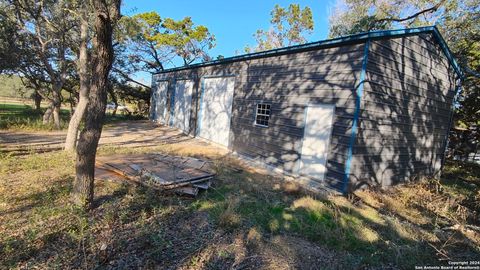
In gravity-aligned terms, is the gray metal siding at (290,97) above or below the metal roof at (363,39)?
below

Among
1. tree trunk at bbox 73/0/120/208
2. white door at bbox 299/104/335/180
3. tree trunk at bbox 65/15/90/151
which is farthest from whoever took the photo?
tree trunk at bbox 65/15/90/151

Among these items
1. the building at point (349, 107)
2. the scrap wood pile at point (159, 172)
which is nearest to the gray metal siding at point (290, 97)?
the building at point (349, 107)

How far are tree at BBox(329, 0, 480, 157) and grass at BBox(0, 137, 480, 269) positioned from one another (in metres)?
7.50

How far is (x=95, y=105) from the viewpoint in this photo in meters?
3.62

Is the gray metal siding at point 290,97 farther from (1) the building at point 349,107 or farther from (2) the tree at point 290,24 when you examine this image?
(2) the tree at point 290,24

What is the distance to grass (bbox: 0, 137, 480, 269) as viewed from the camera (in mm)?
2896

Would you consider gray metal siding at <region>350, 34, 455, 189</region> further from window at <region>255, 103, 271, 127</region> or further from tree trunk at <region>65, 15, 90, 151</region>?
tree trunk at <region>65, 15, 90, 151</region>

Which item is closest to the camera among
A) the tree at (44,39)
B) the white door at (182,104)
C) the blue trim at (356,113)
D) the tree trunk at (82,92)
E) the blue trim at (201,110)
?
the blue trim at (356,113)

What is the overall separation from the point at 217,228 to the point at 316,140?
3.94m

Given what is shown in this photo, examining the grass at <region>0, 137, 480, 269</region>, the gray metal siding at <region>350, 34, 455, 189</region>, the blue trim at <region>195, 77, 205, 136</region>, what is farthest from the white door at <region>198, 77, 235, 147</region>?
the gray metal siding at <region>350, 34, 455, 189</region>

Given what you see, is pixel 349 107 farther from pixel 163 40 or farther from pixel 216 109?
pixel 163 40

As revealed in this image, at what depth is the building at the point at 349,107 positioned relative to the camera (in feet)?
19.2

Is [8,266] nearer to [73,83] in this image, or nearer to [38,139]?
[38,139]

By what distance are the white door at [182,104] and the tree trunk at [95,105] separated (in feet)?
31.5
